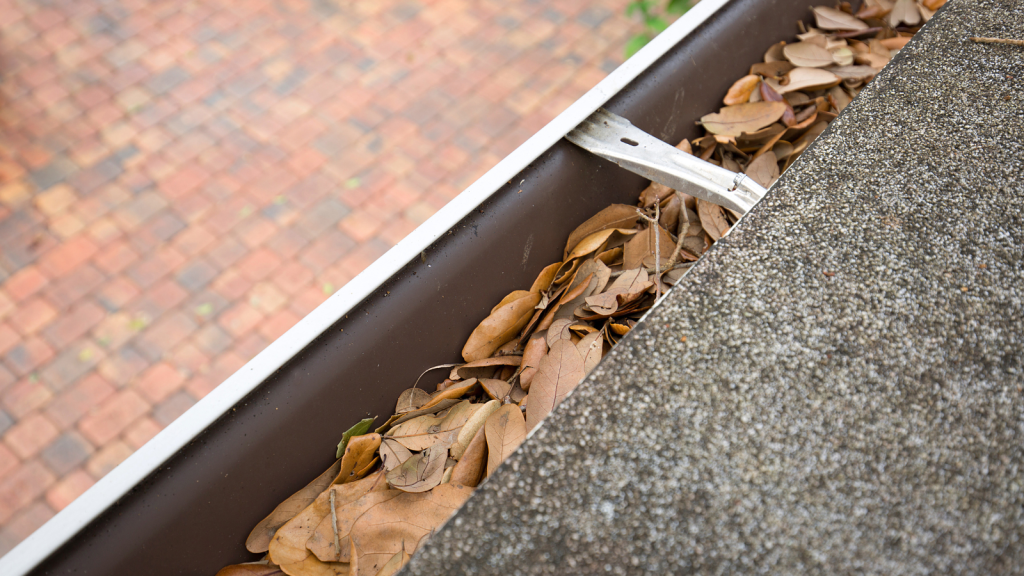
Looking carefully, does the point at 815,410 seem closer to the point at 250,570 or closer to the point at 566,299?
the point at 566,299

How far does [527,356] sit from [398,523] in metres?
0.31

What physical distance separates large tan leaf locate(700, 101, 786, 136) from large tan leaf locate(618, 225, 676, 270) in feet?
1.04

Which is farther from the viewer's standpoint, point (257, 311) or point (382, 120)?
point (382, 120)

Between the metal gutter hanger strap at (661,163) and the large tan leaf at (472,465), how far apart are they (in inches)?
20.1

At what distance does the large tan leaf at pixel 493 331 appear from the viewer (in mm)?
1107

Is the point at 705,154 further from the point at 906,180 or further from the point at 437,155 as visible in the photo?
the point at 437,155

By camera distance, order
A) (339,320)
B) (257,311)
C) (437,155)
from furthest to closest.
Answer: (437,155) < (257,311) < (339,320)

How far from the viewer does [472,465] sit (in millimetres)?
933

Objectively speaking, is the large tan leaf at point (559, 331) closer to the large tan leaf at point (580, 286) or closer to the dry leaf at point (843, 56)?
the large tan leaf at point (580, 286)

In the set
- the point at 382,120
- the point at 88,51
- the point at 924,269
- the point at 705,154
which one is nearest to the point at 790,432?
the point at 924,269

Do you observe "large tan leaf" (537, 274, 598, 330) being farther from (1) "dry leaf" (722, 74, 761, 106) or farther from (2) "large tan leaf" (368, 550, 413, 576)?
(1) "dry leaf" (722, 74, 761, 106)

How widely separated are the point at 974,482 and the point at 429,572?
1.68ft

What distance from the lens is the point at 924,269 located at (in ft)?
2.65

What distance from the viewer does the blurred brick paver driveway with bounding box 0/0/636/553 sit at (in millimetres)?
2062
